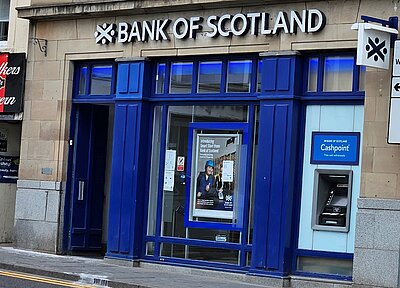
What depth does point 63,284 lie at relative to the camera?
47.9ft

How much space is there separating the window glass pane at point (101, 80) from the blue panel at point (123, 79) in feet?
1.88

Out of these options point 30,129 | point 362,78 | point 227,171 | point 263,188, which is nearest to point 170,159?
point 227,171

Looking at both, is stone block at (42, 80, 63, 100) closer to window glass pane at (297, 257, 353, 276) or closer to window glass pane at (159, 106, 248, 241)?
window glass pane at (159, 106, 248, 241)

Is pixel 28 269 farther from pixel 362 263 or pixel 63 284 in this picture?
pixel 362 263

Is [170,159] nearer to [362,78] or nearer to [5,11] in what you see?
[362,78]

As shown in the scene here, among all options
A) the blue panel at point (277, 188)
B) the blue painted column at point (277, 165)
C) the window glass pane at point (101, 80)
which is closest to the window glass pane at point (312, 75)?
the blue painted column at point (277, 165)

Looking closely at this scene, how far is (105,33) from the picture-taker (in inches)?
698

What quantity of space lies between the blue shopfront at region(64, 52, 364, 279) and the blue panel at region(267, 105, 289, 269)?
0.06ft

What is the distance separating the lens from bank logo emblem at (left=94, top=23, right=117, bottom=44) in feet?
57.9

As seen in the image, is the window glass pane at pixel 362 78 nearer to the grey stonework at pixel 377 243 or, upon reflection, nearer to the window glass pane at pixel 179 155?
the grey stonework at pixel 377 243

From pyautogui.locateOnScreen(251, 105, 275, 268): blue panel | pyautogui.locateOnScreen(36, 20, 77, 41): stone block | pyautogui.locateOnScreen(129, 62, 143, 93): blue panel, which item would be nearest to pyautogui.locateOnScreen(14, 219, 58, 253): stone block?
pyautogui.locateOnScreen(129, 62, 143, 93): blue panel

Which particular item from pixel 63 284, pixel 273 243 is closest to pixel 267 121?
pixel 273 243

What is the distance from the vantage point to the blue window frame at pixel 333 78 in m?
14.7

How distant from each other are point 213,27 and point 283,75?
1.74 meters
